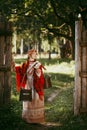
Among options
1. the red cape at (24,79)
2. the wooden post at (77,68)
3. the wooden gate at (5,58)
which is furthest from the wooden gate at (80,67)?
the wooden gate at (5,58)

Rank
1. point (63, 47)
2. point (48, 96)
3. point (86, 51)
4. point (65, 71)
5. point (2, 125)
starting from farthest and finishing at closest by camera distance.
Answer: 1. point (63, 47)
2. point (65, 71)
3. point (48, 96)
4. point (86, 51)
5. point (2, 125)

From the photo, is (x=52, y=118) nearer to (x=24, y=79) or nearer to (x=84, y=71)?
(x=24, y=79)

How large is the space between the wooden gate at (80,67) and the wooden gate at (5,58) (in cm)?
177

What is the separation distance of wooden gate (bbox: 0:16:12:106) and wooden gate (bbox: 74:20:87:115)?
5.82ft

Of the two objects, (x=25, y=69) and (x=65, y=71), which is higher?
(x=25, y=69)

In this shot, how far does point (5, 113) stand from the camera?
909 cm

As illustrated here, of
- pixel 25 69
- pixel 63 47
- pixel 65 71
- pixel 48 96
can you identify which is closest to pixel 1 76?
pixel 25 69

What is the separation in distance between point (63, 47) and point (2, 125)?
119 ft

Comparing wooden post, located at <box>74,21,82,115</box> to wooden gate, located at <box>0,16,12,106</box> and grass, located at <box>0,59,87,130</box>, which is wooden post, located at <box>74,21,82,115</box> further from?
wooden gate, located at <box>0,16,12,106</box>

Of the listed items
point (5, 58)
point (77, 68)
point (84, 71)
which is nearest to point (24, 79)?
point (5, 58)

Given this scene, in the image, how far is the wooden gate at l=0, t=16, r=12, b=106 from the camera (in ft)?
30.6

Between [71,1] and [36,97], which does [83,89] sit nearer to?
[36,97]

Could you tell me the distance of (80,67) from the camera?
9.84m

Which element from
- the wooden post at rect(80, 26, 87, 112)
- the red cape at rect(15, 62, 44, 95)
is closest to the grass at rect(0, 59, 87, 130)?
the wooden post at rect(80, 26, 87, 112)
